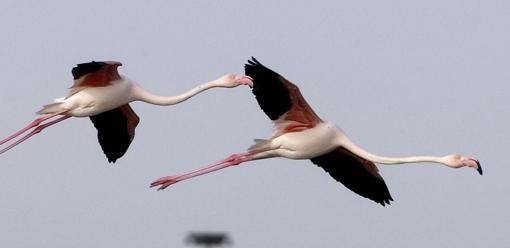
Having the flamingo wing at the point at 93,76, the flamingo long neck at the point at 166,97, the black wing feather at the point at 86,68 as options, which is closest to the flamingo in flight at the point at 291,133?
the flamingo long neck at the point at 166,97

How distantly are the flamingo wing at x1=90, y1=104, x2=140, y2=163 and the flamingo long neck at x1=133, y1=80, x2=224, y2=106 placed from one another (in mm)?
1652

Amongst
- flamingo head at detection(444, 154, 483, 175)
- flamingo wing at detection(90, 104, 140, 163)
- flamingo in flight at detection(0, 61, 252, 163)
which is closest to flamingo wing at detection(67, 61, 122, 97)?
flamingo in flight at detection(0, 61, 252, 163)

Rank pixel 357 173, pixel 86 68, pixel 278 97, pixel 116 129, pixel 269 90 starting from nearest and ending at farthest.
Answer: pixel 269 90
pixel 278 97
pixel 86 68
pixel 357 173
pixel 116 129

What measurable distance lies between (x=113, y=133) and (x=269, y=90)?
470 centimetres

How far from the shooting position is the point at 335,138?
18031 mm

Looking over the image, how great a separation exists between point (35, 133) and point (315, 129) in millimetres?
5555

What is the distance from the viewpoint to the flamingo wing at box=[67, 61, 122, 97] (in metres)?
18.6

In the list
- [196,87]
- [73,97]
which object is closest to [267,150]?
[196,87]

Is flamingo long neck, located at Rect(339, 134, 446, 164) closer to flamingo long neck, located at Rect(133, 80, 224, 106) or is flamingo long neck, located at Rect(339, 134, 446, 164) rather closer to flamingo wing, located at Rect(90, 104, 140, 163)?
flamingo long neck, located at Rect(133, 80, 224, 106)

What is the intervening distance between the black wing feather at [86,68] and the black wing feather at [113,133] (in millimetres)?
2493

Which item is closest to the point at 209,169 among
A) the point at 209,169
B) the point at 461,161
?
the point at 209,169

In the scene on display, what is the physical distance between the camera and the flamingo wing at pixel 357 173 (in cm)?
1942

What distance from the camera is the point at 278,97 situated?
59.3 feet

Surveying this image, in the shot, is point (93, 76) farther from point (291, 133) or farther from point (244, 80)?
point (291, 133)
